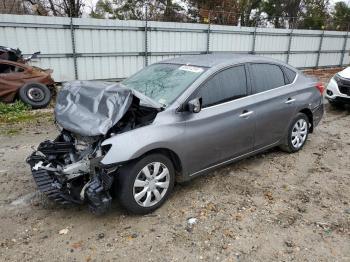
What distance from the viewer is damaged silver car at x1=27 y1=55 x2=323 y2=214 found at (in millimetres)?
3223

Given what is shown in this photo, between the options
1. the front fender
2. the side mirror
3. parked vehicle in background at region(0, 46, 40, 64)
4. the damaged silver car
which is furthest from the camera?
parked vehicle in background at region(0, 46, 40, 64)

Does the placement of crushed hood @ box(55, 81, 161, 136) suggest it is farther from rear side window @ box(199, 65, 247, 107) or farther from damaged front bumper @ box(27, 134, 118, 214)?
rear side window @ box(199, 65, 247, 107)

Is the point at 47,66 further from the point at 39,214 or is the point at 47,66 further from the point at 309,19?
the point at 309,19

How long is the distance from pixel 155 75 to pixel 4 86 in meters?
5.26

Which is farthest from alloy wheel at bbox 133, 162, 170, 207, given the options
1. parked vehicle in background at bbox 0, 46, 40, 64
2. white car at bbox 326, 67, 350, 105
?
parked vehicle in background at bbox 0, 46, 40, 64

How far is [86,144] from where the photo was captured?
11.2 ft

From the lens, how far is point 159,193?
3588 mm

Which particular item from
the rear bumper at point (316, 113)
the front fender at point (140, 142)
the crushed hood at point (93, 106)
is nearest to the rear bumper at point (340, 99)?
the rear bumper at point (316, 113)

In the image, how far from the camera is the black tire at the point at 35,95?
26.4 feet

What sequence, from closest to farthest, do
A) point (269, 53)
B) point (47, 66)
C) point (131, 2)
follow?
point (47, 66), point (269, 53), point (131, 2)

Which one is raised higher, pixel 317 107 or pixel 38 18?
pixel 38 18

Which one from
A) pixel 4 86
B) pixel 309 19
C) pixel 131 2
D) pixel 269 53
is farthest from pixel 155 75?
pixel 309 19

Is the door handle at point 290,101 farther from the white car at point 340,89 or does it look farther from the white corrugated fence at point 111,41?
the white corrugated fence at point 111,41

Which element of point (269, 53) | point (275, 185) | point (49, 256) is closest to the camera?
point (49, 256)
